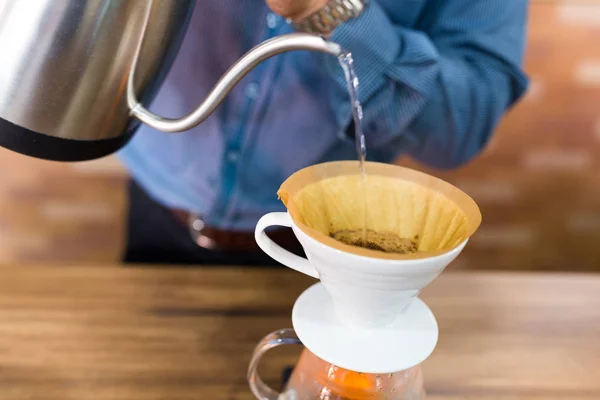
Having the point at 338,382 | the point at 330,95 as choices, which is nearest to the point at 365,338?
the point at 338,382

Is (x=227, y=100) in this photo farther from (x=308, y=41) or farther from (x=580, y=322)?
(x=580, y=322)

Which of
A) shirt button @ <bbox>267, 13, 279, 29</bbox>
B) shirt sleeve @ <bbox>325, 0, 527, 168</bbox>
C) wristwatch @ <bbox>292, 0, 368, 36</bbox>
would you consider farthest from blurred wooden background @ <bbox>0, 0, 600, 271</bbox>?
wristwatch @ <bbox>292, 0, 368, 36</bbox>

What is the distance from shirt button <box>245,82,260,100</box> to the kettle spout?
320 millimetres

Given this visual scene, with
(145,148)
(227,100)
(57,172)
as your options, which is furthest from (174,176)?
(57,172)

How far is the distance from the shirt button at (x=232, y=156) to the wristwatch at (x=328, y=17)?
0.37m

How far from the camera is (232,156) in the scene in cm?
96

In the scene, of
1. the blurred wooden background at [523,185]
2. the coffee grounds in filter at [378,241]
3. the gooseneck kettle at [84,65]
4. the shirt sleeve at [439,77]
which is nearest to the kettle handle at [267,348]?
the coffee grounds in filter at [378,241]

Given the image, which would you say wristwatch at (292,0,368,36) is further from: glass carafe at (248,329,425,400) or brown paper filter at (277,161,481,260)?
glass carafe at (248,329,425,400)

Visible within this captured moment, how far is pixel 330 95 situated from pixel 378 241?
46 cm

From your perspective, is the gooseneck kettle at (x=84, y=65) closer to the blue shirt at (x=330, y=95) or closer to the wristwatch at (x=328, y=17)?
the wristwatch at (x=328, y=17)

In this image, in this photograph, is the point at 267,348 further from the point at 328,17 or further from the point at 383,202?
the point at 328,17

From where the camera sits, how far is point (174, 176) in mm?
1025

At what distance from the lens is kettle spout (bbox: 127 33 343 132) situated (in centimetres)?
51

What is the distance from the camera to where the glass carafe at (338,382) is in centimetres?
50
